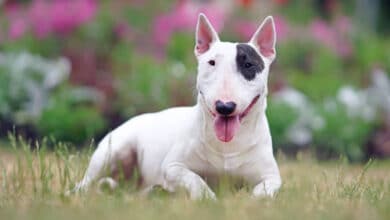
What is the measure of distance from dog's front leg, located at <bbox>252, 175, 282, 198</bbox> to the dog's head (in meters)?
0.32

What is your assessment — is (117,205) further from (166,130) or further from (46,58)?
(46,58)

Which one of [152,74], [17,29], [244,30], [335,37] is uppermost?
[17,29]

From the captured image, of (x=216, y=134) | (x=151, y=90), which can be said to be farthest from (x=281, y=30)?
(x=216, y=134)

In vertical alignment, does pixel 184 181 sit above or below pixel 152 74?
above

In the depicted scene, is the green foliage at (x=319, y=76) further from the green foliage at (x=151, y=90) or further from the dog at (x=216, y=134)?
the dog at (x=216, y=134)

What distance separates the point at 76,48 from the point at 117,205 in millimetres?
7268

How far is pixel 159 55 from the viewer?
12.3 metres

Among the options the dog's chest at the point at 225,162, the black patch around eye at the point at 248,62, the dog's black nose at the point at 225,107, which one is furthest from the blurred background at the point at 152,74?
the dog's black nose at the point at 225,107

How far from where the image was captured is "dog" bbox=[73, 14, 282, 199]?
527 centimetres

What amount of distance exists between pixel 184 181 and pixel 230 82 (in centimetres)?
62

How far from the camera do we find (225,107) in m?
5.13

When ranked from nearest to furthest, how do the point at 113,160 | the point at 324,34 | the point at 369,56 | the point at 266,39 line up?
the point at 266,39 < the point at 113,160 < the point at 369,56 < the point at 324,34

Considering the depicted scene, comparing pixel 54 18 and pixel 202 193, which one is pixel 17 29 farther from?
pixel 202 193

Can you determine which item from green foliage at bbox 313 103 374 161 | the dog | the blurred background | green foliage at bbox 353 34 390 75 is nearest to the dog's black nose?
the dog
